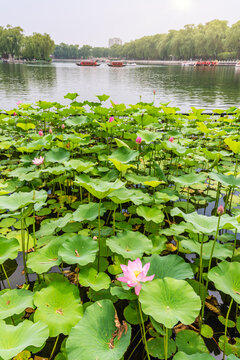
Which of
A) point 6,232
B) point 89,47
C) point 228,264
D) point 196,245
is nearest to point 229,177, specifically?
point 196,245

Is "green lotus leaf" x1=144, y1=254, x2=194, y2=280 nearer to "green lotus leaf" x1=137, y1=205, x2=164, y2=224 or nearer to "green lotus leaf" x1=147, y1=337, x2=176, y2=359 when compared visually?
"green lotus leaf" x1=147, y1=337, x2=176, y2=359

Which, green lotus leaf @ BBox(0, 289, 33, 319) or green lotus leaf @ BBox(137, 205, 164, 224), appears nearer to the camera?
green lotus leaf @ BBox(0, 289, 33, 319)

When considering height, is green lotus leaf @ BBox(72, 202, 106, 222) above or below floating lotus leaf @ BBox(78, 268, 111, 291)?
above

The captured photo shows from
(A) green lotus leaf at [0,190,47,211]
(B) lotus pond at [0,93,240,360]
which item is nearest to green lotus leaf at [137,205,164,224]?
(B) lotus pond at [0,93,240,360]

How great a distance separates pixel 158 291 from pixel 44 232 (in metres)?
0.98

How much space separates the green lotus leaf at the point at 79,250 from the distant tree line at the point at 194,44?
62583 millimetres

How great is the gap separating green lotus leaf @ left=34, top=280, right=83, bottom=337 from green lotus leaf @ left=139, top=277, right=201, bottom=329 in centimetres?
36

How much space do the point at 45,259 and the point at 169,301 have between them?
77 centimetres

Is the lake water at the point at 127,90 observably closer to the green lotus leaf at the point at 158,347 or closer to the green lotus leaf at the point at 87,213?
the green lotus leaf at the point at 87,213

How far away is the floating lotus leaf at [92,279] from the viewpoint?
136cm

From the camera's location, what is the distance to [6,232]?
222 centimetres

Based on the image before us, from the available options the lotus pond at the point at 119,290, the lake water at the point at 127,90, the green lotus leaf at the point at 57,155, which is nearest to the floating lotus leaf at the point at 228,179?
the lotus pond at the point at 119,290

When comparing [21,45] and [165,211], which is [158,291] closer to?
[165,211]

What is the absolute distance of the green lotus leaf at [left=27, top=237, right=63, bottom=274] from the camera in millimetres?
1395
